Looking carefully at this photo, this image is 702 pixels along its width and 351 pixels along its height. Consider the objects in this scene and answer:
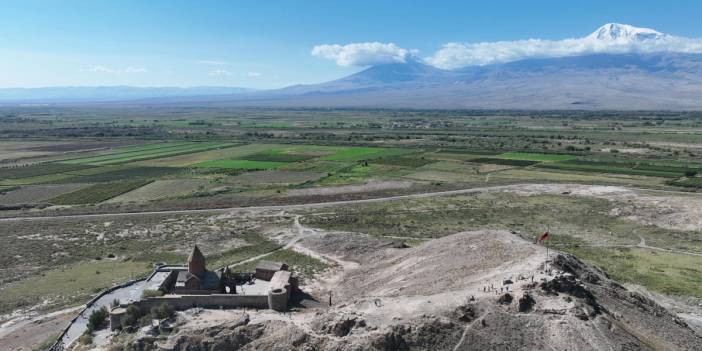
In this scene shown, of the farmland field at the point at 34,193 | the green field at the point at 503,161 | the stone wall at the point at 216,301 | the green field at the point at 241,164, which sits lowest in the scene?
the farmland field at the point at 34,193

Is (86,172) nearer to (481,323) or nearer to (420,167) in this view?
(420,167)

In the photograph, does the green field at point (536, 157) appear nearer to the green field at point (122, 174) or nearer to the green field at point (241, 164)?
the green field at point (241, 164)

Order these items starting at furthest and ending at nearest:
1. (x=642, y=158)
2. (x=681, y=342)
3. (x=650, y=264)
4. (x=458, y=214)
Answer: (x=642, y=158) < (x=458, y=214) < (x=650, y=264) < (x=681, y=342)

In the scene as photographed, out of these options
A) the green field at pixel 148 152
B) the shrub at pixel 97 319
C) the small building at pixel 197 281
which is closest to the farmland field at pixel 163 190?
the green field at pixel 148 152

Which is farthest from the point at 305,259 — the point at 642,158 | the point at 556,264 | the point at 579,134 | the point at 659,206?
the point at 579,134

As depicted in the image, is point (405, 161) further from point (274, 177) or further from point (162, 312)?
point (162, 312)

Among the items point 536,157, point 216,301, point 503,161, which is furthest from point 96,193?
point 536,157
